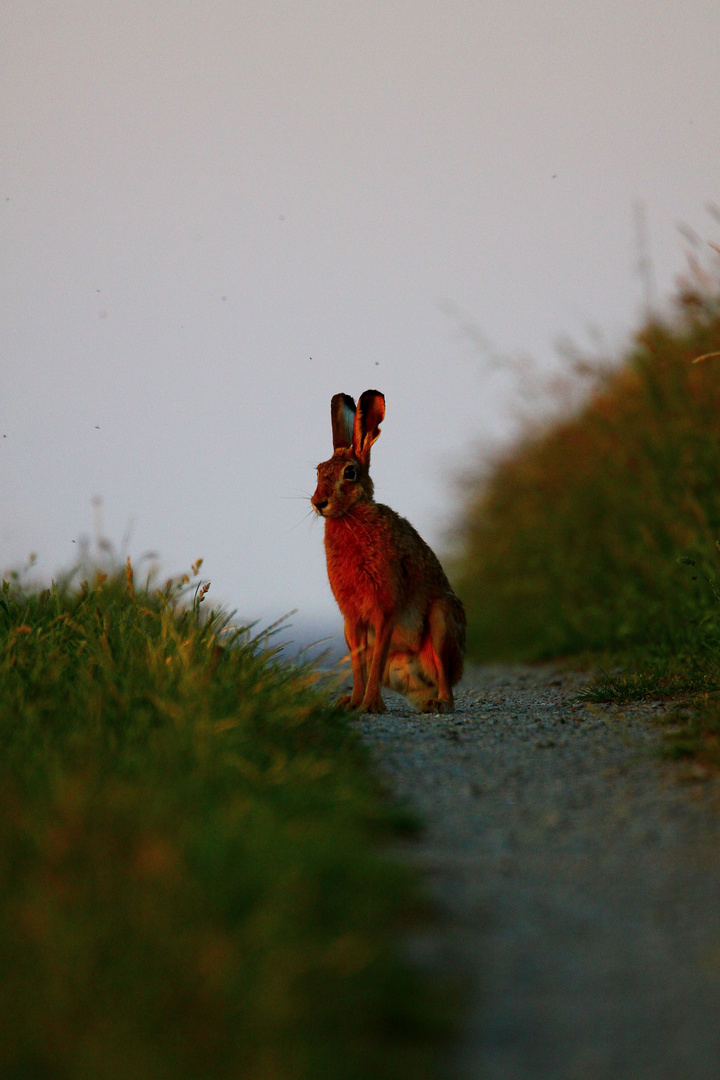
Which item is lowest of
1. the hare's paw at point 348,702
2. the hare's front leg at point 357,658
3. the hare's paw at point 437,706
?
the hare's paw at point 437,706

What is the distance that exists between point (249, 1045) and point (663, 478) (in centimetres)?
646

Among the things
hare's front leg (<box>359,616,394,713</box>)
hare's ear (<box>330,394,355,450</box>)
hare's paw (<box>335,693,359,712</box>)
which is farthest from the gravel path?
hare's ear (<box>330,394,355,450</box>)

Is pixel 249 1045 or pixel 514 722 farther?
pixel 514 722

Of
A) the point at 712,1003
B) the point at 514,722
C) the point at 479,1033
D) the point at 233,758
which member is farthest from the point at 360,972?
the point at 514,722

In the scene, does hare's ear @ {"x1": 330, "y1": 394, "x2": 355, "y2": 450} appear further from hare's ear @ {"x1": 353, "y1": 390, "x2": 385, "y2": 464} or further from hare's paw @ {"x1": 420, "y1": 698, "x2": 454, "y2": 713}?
hare's paw @ {"x1": 420, "y1": 698, "x2": 454, "y2": 713}

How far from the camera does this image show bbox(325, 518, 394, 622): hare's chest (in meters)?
5.00

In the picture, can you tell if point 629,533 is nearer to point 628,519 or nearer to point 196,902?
point 628,519

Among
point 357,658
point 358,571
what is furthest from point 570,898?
point 358,571

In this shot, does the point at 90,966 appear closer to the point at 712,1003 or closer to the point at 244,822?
the point at 244,822

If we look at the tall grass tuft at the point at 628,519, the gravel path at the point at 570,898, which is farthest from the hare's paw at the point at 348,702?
the tall grass tuft at the point at 628,519

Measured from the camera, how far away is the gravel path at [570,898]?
71.3 inches

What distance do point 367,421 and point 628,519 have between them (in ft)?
11.1

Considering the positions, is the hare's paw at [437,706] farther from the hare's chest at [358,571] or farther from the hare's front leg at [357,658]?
the hare's chest at [358,571]

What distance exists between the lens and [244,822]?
2387mm
